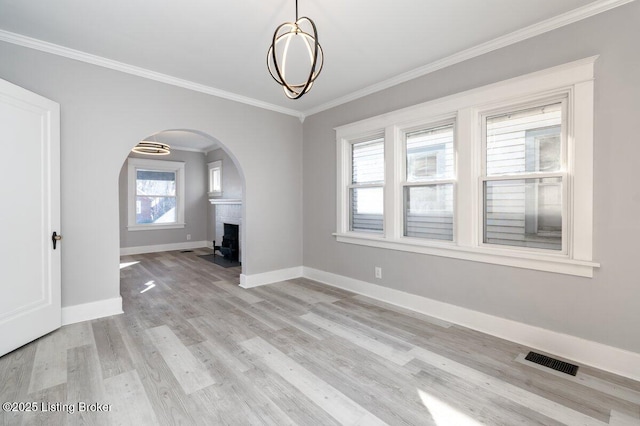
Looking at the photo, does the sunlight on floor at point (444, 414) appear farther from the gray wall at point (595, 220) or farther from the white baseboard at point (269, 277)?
the white baseboard at point (269, 277)

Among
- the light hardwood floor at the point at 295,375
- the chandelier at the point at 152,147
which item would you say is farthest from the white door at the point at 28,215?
the chandelier at the point at 152,147

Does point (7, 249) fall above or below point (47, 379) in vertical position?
above

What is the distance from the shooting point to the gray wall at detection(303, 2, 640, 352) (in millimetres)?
2148

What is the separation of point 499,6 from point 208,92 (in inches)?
131

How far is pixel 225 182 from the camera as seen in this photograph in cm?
748

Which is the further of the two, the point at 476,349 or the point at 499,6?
the point at 476,349

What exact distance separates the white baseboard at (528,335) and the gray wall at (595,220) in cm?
6

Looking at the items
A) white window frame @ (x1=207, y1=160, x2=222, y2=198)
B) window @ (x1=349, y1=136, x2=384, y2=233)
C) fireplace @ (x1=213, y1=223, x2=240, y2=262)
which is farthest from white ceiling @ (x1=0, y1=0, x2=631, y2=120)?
white window frame @ (x1=207, y1=160, x2=222, y2=198)

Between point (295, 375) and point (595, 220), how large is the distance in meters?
2.58

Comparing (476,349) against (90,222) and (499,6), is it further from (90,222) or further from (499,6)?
(90,222)

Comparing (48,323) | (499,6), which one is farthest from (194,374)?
(499,6)

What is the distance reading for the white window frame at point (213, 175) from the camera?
7728 mm

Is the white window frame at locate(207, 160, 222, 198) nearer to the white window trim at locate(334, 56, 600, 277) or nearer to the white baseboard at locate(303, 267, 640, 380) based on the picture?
the white window trim at locate(334, 56, 600, 277)

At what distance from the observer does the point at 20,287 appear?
2508 millimetres
